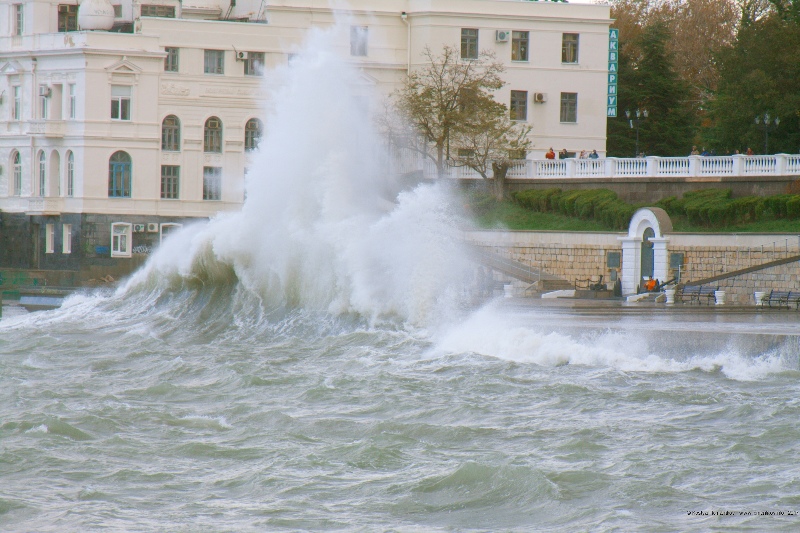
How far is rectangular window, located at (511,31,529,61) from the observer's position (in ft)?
170

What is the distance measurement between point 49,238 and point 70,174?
2517 millimetres

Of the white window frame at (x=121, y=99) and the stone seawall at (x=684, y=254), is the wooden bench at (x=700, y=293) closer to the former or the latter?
the stone seawall at (x=684, y=254)

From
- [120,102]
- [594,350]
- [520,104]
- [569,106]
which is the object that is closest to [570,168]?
[520,104]

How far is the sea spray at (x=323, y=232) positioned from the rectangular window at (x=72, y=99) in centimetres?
2158

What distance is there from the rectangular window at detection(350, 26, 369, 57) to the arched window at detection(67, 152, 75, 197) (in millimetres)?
11156

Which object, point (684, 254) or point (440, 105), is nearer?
point (684, 254)

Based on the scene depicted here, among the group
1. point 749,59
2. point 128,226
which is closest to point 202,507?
point 749,59

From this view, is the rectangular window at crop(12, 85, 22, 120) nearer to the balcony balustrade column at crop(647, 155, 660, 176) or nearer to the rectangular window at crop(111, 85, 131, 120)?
the rectangular window at crop(111, 85, 131, 120)

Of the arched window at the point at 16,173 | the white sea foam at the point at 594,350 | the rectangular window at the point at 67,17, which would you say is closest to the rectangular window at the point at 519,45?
the rectangular window at the point at 67,17

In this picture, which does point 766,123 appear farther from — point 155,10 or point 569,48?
point 155,10

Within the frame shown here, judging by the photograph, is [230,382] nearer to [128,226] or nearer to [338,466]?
[338,466]

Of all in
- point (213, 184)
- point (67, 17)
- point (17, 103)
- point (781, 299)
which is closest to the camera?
point (781, 299)

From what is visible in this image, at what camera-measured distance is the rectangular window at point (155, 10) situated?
5347 centimetres

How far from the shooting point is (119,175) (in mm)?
51188
